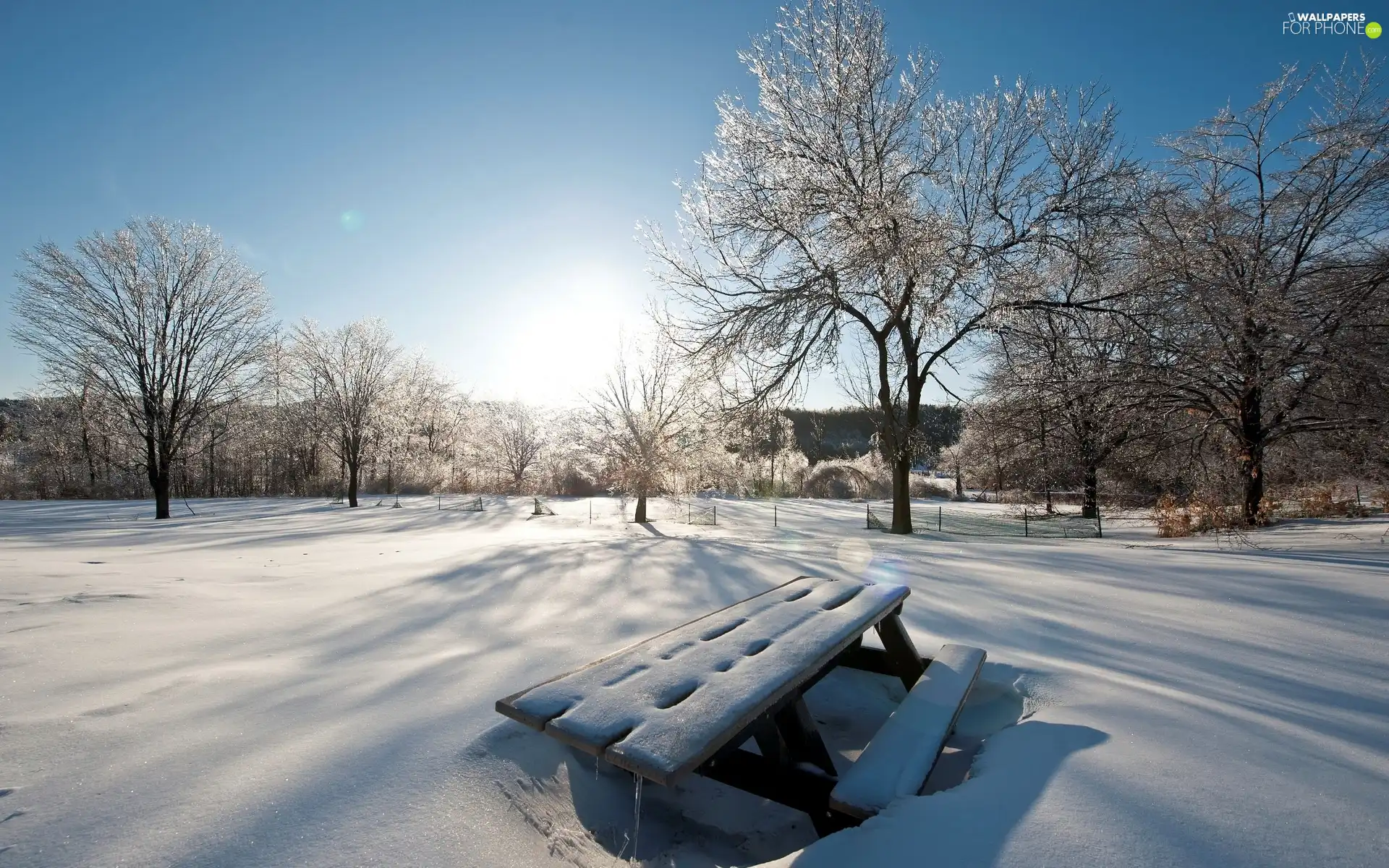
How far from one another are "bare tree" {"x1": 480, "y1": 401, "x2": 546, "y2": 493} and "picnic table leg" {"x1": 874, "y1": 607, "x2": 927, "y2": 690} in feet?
124

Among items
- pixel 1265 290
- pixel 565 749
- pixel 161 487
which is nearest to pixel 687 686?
pixel 565 749

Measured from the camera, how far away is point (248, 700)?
2361mm

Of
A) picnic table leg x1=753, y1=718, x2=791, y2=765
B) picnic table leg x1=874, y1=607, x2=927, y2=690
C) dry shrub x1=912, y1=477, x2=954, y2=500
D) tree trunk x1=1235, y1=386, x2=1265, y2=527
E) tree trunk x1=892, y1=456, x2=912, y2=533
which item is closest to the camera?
picnic table leg x1=753, y1=718, x2=791, y2=765

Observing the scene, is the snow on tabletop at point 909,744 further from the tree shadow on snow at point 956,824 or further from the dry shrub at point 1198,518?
the dry shrub at point 1198,518

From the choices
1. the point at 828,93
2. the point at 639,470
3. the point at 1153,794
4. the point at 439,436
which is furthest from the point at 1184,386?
the point at 439,436

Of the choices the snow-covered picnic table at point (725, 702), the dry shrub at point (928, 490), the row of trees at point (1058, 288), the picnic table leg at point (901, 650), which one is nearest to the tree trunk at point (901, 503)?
the row of trees at point (1058, 288)

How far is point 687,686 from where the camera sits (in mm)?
1869

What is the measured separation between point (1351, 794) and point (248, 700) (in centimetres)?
390

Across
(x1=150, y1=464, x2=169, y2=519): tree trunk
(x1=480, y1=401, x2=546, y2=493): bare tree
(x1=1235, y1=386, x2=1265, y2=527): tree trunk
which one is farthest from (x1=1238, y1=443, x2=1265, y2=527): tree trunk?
(x1=480, y1=401, x2=546, y2=493): bare tree

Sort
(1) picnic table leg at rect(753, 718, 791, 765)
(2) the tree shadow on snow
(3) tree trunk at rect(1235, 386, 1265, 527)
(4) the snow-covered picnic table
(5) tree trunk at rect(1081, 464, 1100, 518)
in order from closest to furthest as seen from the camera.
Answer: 1. (2) the tree shadow on snow
2. (4) the snow-covered picnic table
3. (1) picnic table leg at rect(753, 718, 791, 765)
4. (3) tree trunk at rect(1235, 386, 1265, 527)
5. (5) tree trunk at rect(1081, 464, 1100, 518)

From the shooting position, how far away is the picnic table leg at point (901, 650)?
3006mm

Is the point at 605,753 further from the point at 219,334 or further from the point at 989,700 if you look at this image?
the point at 219,334

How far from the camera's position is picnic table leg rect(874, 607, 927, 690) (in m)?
3.01

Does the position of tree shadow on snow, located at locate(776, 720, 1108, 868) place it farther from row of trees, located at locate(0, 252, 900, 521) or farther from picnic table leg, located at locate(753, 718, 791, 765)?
row of trees, located at locate(0, 252, 900, 521)
